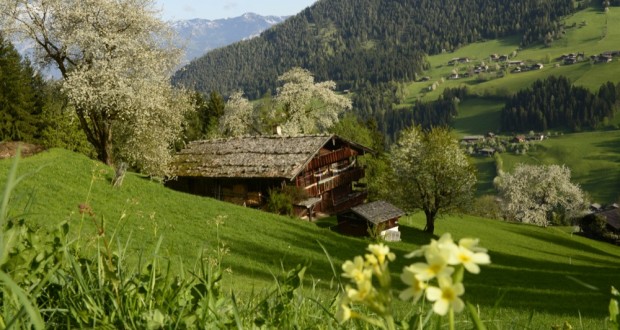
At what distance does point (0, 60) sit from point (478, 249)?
4425cm

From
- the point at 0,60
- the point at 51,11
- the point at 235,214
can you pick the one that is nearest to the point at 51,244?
the point at 235,214

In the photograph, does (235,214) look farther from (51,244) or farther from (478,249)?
(478,249)

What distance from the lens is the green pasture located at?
154250mm

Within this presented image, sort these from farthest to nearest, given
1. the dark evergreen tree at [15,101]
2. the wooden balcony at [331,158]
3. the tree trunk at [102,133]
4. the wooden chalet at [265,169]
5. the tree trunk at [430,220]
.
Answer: the tree trunk at [430,220] → the wooden balcony at [331,158] → the dark evergreen tree at [15,101] → the wooden chalet at [265,169] → the tree trunk at [102,133]

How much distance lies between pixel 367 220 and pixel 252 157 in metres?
9.01

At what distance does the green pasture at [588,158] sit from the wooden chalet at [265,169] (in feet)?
425

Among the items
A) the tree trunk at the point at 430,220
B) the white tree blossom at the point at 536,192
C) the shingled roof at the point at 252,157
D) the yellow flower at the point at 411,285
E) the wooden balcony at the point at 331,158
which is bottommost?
the white tree blossom at the point at 536,192

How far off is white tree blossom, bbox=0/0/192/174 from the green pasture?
145 meters

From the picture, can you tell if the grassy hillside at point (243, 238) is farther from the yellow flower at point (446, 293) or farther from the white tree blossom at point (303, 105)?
the white tree blossom at point (303, 105)

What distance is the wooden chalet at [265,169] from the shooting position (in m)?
35.5

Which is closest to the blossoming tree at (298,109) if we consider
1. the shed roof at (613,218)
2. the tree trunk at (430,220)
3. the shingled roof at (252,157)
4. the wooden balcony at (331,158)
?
the wooden balcony at (331,158)

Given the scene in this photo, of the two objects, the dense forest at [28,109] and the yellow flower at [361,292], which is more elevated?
the dense forest at [28,109]

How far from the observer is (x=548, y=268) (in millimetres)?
35094

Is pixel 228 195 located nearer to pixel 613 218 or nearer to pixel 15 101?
pixel 15 101
